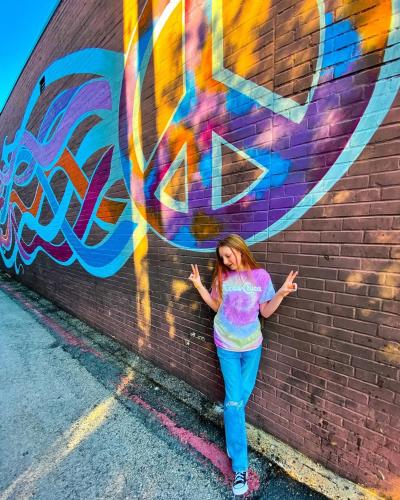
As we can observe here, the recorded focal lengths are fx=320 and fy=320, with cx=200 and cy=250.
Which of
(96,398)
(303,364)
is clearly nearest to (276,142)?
(303,364)

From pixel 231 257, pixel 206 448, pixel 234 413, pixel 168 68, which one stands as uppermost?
pixel 168 68

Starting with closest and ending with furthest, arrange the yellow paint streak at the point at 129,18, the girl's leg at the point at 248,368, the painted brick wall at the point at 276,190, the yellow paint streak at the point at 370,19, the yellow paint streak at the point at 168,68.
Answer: the yellow paint streak at the point at 370,19
the painted brick wall at the point at 276,190
the girl's leg at the point at 248,368
the yellow paint streak at the point at 168,68
the yellow paint streak at the point at 129,18

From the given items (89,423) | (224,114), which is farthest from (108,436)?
(224,114)

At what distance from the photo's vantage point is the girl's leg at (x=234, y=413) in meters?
2.25

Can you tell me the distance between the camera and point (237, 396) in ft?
7.60

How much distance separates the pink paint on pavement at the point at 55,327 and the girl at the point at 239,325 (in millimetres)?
2708

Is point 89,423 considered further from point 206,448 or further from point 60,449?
point 206,448

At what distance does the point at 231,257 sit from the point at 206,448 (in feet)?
5.24

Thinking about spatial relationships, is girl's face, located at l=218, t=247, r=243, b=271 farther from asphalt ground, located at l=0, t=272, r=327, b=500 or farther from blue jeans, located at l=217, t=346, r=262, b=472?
asphalt ground, located at l=0, t=272, r=327, b=500

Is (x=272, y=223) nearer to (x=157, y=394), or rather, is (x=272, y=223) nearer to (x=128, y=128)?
(x=157, y=394)

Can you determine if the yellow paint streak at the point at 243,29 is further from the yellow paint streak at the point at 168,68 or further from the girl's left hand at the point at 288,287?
the girl's left hand at the point at 288,287

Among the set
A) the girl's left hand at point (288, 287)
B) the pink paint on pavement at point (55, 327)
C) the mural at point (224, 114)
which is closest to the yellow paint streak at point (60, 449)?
the pink paint on pavement at point (55, 327)

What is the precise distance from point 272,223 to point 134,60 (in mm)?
2998

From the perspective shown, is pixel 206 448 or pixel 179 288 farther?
pixel 179 288
